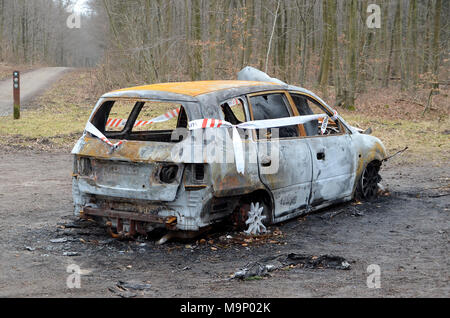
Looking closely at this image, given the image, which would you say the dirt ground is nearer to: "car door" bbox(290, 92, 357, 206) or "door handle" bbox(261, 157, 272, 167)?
"car door" bbox(290, 92, 357, 206)

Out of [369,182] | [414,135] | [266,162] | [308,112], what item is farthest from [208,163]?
[414,135]

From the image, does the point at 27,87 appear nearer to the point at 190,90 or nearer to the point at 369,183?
the point at 369,183

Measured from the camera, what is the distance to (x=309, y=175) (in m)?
7.27

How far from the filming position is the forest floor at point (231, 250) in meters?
4.98

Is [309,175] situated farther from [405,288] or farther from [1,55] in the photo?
[1,55]

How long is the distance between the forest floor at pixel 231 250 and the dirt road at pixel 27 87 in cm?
1403

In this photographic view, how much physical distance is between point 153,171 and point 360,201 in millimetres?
3771

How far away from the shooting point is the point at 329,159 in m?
7.61

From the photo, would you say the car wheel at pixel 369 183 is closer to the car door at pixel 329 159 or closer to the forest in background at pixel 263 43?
the car door at pixel 329 159

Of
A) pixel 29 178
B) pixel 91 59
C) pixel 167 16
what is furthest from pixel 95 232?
pixel 91 59

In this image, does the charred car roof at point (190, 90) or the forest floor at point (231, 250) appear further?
the charred car roof at point (190, 90)

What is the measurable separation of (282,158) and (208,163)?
116 cm

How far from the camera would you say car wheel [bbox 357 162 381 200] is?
8.60 meters

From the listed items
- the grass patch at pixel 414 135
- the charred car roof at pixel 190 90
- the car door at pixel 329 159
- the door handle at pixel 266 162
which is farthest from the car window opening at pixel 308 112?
the grass patch at pixel 414 135
